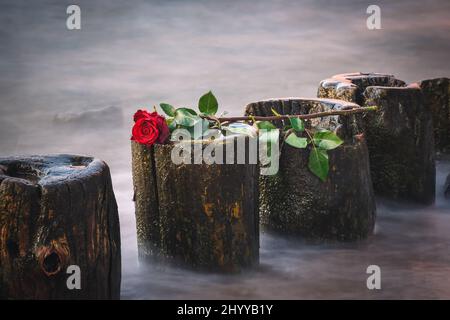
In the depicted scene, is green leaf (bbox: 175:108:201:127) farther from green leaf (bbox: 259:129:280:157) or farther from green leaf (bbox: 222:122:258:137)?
green leaf (bbox: 259:129:280:157)

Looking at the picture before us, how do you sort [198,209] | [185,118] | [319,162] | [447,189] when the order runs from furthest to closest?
[447,189]
[319,162]
[185,118]
[198,209]

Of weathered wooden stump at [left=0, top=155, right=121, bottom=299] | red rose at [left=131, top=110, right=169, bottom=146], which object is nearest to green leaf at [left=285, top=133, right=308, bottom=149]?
red rose at [left=131, top=110, right=169, bottom=146]

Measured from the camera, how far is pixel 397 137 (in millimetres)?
4109

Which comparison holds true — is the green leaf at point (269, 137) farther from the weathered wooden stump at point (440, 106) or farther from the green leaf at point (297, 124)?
the weathered wooden stump at point (440, 106)

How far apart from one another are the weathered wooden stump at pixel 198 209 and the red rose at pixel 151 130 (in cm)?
4

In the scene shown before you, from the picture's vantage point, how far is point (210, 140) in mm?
3045

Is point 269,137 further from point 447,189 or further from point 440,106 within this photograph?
→ point 440,106

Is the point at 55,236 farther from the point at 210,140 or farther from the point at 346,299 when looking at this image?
the point at 346,299

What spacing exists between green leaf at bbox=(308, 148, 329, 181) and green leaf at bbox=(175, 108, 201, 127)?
1.70ft

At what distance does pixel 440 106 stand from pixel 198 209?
7.33ft

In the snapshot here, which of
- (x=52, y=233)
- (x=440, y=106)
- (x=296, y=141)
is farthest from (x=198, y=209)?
(x=440, y=106)

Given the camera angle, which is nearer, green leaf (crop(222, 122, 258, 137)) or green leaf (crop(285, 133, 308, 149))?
green leaf (crop(222, 122, 258, 137))

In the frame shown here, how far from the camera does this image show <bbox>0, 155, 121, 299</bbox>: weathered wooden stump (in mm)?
2477

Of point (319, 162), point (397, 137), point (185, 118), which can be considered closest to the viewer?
point (185, 118)
